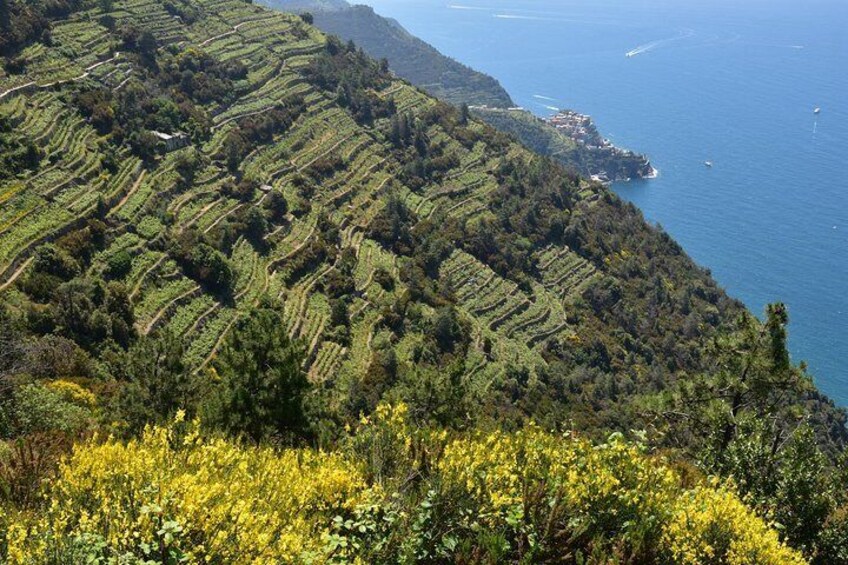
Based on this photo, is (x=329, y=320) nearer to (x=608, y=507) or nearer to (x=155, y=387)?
(x=155, y=387)

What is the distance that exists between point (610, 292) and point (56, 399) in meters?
70.2

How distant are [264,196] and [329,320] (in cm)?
1684

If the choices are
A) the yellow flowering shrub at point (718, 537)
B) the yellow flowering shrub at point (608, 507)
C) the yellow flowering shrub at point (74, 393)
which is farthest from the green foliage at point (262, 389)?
the yellow flowering shrub at point (718, 537)

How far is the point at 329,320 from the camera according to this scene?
168 ft

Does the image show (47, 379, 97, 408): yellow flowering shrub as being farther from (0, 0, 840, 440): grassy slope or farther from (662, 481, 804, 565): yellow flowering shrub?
(662, 481, 804, 565): yellow flowering shrub

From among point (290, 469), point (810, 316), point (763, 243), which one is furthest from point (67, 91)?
point (763, 243)

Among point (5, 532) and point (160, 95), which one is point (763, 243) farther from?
point (5, 532)

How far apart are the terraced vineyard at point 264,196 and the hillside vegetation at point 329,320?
285mm

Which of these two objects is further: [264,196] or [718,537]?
[264,196]

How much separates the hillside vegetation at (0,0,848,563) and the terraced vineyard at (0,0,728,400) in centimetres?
28

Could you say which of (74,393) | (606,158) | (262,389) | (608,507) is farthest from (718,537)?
(606,158)

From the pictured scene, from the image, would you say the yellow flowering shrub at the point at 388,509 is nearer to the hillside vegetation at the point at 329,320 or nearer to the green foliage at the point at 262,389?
the hillside vegetation at the point at 329,320

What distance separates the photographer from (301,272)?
5547cm

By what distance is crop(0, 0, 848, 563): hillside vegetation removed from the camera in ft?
30.6
